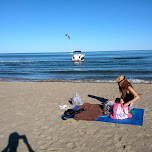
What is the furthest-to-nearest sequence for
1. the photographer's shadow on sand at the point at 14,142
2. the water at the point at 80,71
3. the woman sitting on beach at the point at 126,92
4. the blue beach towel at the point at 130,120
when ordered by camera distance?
the water at the point at 80,71 < the woman sitting on beach at the point at 126,92 < the blue beach towel at the point at 130,120 < the photographer's shadow on sand at the point at 14,142

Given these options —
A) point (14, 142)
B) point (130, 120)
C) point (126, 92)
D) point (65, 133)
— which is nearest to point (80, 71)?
point (126, 92)

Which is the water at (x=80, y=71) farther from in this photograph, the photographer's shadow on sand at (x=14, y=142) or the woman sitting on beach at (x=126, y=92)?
the photographer's shadow on sand at (x=14, y=142)

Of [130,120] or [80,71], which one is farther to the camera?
[80,71]

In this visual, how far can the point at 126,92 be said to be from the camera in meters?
5.09

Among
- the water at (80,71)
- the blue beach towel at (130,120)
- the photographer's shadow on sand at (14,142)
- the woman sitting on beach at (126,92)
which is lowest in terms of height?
the photographer's shadow on sand at (14,142)

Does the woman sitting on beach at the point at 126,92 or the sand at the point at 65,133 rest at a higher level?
the woman sitting on beach at the point at 126,92

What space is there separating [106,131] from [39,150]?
67.2 inches

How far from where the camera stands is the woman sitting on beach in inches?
187

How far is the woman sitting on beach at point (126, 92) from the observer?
4742 millimetres

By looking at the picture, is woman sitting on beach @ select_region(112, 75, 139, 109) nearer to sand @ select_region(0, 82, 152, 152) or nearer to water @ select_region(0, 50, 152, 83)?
sand @ select_region(0, 82, 152, 152)

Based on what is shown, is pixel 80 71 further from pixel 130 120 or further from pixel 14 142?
pixel 14 142

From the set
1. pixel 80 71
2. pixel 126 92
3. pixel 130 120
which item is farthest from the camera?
pixel 80 71

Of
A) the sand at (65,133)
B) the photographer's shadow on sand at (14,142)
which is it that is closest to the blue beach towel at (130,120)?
the sand at (65,133)

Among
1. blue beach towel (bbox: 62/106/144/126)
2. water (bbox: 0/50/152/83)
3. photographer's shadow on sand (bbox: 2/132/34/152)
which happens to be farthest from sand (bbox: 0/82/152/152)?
water (bbox: 0/50/152/83)
